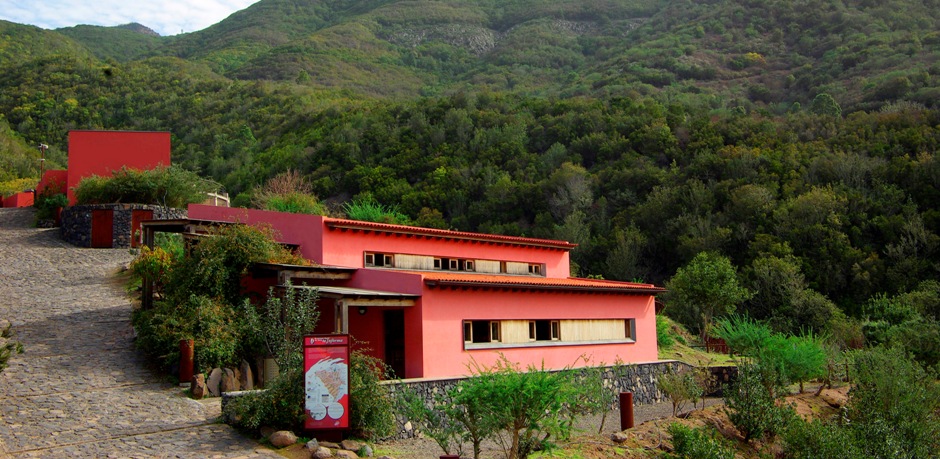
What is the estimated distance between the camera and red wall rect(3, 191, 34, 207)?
41781 millimetres

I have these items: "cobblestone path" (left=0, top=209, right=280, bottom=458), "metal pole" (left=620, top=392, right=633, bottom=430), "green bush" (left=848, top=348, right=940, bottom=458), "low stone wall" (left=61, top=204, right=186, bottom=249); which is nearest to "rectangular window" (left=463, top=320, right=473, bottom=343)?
"metal pole" (left=620, top=392, right=633, bottom=430)

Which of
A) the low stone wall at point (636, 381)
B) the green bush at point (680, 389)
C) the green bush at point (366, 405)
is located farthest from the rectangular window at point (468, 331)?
the green bush at point (680, 389)

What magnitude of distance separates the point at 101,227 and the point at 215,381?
1757cm

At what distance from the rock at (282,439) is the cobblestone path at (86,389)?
262 mm

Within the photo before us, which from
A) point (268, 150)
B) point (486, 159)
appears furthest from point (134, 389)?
point (268, 150)

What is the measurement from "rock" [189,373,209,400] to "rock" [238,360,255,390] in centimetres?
96

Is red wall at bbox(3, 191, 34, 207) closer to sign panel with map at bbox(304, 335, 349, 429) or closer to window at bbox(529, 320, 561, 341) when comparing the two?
Answer: window at bbox(529, 320, 561, 341)

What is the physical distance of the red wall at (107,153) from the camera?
35000mm

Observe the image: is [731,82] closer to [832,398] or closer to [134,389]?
[832,398]

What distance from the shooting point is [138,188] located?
32.9 meters

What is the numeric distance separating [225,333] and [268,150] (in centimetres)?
4312

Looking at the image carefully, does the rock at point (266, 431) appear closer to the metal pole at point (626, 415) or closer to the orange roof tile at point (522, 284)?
the orange roof tile at point (522, 284)

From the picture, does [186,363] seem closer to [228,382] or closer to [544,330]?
[228,382]

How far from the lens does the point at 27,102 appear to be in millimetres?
66562
